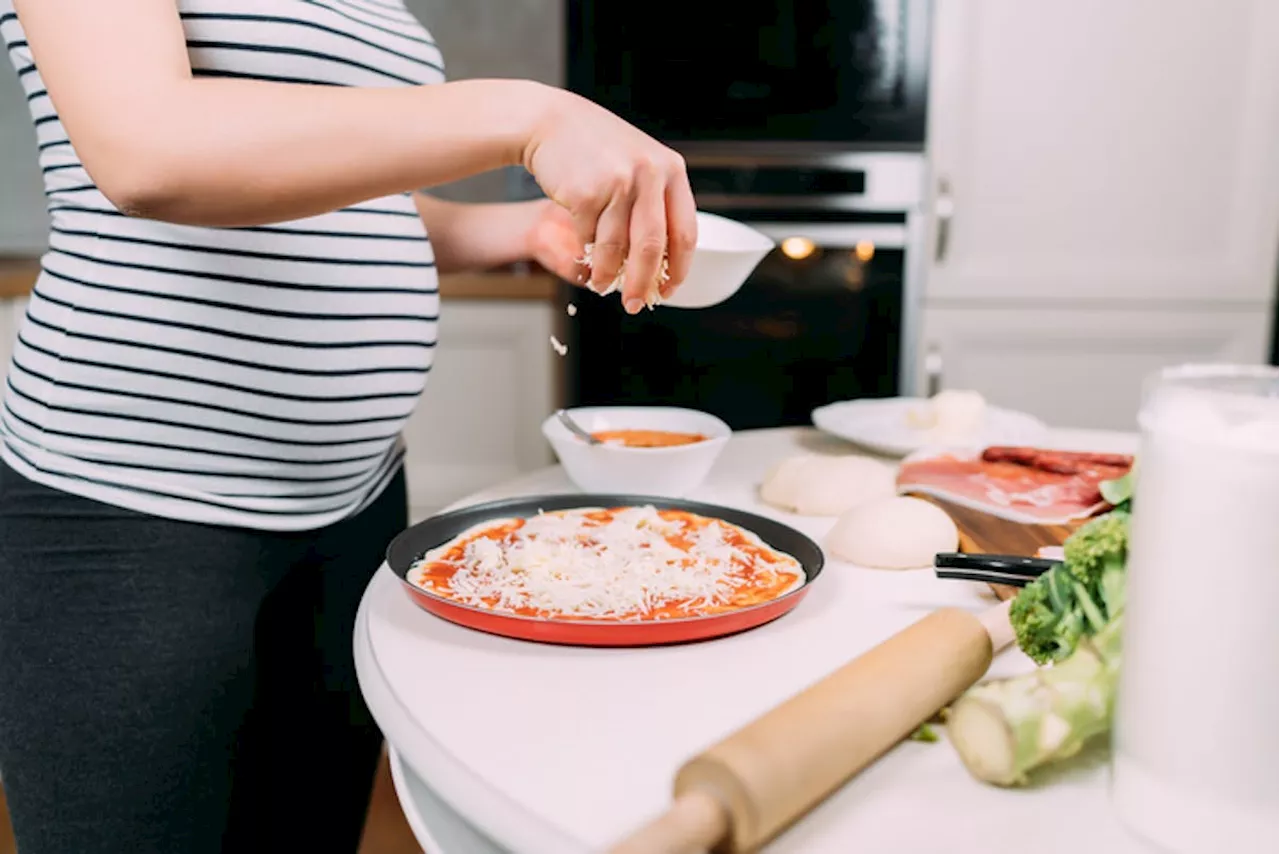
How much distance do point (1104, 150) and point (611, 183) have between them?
210cm

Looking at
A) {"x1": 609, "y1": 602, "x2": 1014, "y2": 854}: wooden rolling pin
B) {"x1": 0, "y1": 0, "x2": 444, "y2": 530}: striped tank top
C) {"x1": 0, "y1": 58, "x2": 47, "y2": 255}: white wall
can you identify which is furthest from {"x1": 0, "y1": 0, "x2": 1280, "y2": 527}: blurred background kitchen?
{"x1": 609, "y1": 602, "x2": 1014, "y2": 854}: wooden rolling pin

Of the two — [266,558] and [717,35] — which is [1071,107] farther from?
[266,558]

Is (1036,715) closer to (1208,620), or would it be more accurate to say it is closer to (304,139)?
(1208,620)

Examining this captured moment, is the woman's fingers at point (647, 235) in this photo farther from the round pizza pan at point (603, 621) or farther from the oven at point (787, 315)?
the oven at point (787, 315)

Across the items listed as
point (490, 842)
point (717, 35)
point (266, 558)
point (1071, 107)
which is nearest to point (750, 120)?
point (717, 35)

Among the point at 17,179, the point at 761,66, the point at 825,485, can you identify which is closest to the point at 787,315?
the point at 761,66

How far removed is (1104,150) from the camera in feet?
7.77

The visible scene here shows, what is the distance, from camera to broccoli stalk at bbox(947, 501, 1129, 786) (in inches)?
19.3

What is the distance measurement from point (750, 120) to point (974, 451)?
138 centimetres

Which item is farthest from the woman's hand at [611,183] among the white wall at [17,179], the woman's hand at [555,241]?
the white wall at [17,179]

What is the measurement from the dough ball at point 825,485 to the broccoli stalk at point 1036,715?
0.49 meters

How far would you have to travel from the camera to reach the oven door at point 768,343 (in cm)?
240

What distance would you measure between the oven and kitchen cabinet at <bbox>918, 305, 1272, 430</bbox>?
125mm

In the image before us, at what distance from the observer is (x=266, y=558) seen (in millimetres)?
904
